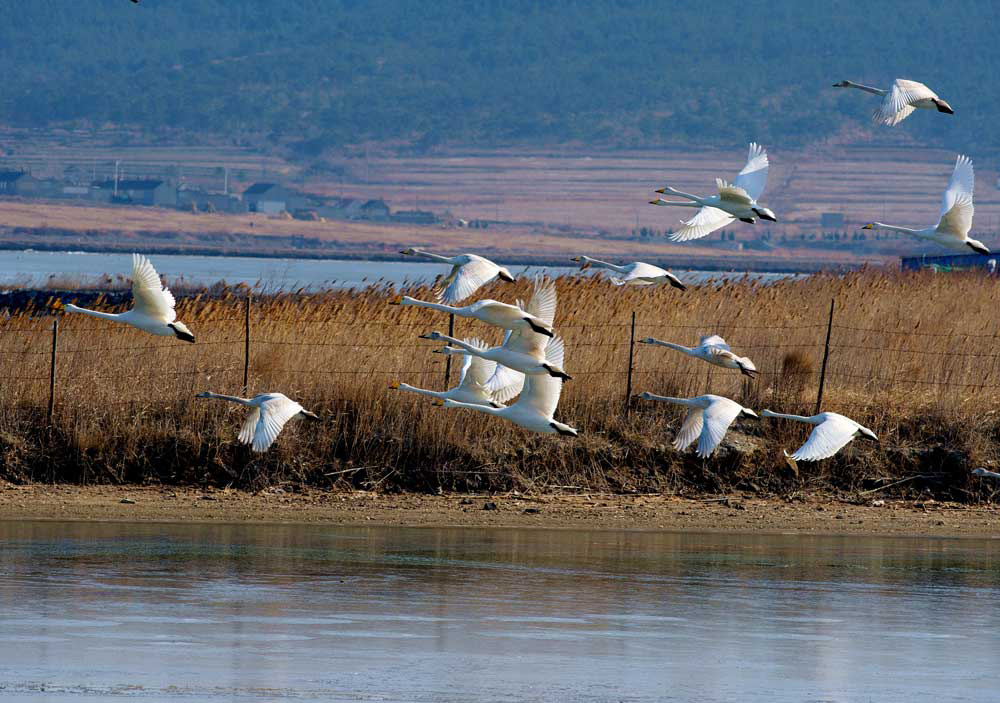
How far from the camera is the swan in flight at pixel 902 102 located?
1467 centimetres

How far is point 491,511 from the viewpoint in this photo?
57.4ft

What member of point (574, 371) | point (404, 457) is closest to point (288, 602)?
point (404, 457)

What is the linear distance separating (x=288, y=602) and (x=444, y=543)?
10.7 ft

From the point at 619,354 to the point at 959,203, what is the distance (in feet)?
17.7

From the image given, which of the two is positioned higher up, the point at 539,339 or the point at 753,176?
the point at 753,176


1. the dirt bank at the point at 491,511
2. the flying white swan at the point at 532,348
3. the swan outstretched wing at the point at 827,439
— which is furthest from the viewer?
the dirt bank at the point at 491,511

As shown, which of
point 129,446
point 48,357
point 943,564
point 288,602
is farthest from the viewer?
point 48,357

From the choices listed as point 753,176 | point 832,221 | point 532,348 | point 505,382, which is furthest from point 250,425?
point 832,221

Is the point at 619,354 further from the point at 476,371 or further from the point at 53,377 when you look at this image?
the point at 53,377

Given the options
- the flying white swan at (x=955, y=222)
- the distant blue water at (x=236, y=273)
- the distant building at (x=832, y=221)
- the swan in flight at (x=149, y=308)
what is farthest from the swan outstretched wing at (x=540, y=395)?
the distant building at (x=832, y=221)

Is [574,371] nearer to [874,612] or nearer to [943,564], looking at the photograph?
[943,564]

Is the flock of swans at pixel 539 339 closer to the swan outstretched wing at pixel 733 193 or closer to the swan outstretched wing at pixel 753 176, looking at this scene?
the swan outstretched wing at pixel 733 193

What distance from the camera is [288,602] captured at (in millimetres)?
12695

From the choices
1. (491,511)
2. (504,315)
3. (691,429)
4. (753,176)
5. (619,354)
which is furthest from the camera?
(619,354)
